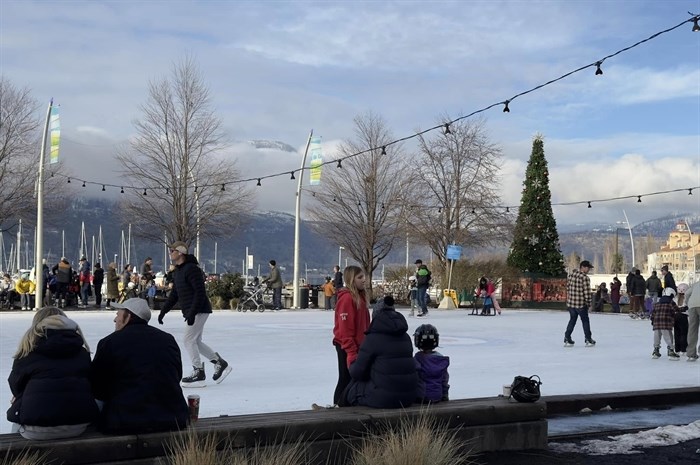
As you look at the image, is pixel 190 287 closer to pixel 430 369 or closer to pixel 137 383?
pixel 430 369

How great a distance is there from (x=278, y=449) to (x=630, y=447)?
10.6ft

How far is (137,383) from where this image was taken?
6055 millimetres

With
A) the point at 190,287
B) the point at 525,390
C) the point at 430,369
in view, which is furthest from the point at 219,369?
the point at 525,390

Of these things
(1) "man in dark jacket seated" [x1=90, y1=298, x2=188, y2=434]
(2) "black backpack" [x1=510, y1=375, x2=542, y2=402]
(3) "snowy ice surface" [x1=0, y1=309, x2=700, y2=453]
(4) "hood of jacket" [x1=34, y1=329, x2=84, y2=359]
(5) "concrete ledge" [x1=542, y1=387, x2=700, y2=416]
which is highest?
(4) "hood of jacket" [x1=34, y1=329, x2=84, y2=359]

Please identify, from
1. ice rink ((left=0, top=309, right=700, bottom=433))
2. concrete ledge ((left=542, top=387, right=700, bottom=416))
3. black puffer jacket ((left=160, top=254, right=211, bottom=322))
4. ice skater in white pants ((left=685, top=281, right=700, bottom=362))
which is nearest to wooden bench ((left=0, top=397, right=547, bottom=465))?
concrete ledge ((left=542, top=387, right=700, bottom=416))

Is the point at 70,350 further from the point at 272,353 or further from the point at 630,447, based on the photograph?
the point at 272,353

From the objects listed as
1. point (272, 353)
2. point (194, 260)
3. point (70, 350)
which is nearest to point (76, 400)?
point (70, 350)

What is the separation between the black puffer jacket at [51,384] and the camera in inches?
223

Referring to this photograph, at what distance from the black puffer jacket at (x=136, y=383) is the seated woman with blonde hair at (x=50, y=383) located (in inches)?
8.3

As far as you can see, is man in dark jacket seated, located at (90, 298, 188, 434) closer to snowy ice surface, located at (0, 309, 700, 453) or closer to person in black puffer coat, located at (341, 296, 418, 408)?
person in black puffer coat, located at (341, 296, 418, 408)

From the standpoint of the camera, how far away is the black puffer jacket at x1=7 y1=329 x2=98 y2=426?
223 inches

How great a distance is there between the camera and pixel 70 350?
5773 mm

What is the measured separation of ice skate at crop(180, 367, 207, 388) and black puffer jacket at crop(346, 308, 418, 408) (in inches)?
156

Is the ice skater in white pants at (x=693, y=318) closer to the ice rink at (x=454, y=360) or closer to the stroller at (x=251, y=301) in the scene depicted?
the ice rink at (x=454, y=360)
